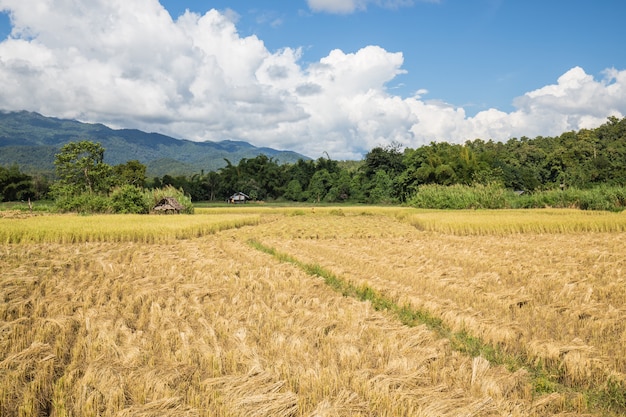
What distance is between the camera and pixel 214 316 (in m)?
6.06

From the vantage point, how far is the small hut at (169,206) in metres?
34.4

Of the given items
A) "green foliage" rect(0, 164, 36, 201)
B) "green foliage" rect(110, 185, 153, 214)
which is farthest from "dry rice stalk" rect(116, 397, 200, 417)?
"green foliage" rect(0, 164, 36, 201)

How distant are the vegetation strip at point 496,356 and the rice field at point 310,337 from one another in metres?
0.03

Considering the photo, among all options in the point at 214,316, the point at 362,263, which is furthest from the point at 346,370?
the point at 362,263

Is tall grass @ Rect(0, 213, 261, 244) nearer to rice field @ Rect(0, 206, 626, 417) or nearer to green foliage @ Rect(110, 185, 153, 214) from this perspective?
rice field @ Rect(0, 206, 626, 417)

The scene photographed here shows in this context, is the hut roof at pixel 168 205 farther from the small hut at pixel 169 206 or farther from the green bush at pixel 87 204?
the green bush at pixel 87 204

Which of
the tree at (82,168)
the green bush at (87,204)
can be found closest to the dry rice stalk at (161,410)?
the green bush at (87,204)

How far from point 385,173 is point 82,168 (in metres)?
46.3

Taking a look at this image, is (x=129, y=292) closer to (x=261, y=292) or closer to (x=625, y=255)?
(x=261, y=292)

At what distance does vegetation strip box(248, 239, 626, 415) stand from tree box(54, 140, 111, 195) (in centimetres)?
4323

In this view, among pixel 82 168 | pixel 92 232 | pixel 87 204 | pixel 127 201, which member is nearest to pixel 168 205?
pixel 127 201

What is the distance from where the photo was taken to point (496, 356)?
17.0 ft

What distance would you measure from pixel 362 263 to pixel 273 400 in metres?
8.56

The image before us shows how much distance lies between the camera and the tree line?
49.4 m
